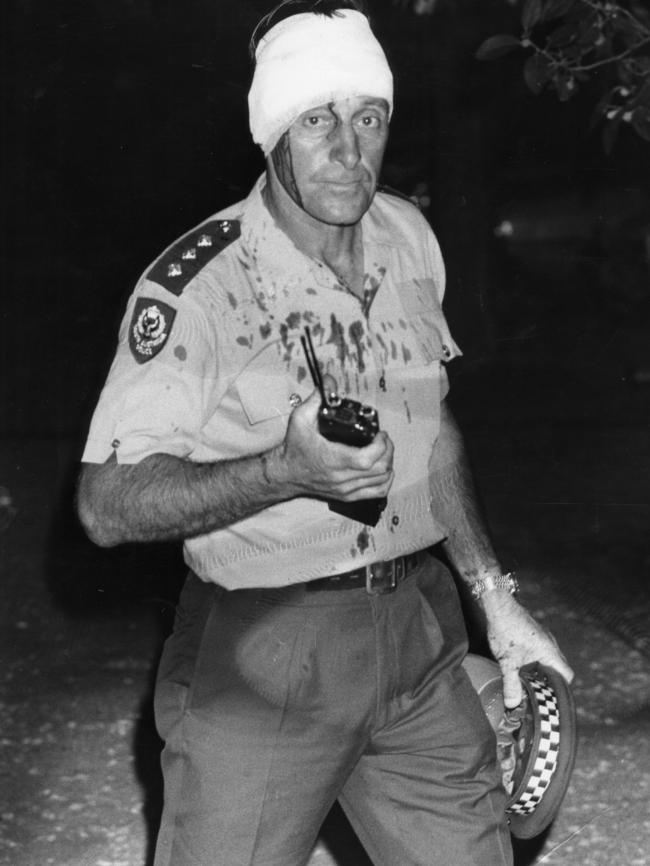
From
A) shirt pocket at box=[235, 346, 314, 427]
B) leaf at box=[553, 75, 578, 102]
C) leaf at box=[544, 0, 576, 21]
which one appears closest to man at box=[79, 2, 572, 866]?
shirt pocket at box=[235, 346, 314, 427]

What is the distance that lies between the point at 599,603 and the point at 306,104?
4413 mm

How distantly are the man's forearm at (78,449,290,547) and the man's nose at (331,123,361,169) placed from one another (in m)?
0.64

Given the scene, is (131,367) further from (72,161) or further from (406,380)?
(72,161)

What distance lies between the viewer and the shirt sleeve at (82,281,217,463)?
8.03 feet

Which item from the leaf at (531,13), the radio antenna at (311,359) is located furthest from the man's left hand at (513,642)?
the leaf at (531,13)

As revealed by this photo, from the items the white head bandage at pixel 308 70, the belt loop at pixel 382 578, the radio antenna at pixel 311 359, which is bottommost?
the belt loop at pixel 382 578

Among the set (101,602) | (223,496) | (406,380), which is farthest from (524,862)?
(101,602)

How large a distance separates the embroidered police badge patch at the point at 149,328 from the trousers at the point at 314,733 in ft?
1.54

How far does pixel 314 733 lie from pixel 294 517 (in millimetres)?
374

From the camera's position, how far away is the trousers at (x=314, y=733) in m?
2.56

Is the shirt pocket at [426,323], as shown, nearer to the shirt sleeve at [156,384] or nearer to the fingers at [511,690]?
the shirt sleeve at [156,384]

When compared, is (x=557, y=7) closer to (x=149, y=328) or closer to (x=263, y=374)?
(x=263, y=374)

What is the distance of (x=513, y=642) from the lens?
2.98 m

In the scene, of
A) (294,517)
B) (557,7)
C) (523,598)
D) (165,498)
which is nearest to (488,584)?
(294,517)
